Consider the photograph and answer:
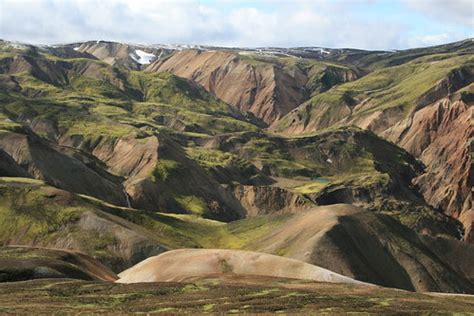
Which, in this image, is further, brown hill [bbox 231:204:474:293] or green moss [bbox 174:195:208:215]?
green moss [bbox 174:195:208:215]

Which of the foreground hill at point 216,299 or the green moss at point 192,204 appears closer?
the foreground hill at point 216,299

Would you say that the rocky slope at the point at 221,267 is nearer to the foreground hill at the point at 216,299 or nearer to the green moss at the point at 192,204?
the foreground hill at the point at 216,299

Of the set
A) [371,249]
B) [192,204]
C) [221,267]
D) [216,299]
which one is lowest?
[371,249]

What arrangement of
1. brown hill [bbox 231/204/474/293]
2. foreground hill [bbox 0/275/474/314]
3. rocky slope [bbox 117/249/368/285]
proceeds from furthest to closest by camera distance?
1. brown hill [bbox 231/204/474/293]
2. rocky slope [bbox 117/249/368/285]
3. foreground hill [bbox 0/275/474/314]

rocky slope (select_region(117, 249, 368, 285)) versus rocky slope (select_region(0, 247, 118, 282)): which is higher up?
rocky slope (select_region(0, 247, 118, 282))

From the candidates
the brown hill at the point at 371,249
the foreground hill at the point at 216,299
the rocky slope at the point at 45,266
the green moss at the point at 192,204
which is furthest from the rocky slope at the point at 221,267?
the green moss at the point at 192,204

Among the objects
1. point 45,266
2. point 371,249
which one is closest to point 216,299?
point 45,266

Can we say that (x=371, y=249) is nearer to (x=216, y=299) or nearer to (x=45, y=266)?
(x=45, y=266)

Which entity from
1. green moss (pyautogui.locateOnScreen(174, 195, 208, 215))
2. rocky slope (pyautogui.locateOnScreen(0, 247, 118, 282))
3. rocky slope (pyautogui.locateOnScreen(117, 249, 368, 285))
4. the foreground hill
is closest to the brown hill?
rocky slope (pyautogui.locateOnScreen(117, 249, 368, 285))

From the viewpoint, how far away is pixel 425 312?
4528 centimetres

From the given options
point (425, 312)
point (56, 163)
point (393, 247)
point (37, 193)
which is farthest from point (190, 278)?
point (56, 163)

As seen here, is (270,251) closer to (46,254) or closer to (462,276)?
(462,276)

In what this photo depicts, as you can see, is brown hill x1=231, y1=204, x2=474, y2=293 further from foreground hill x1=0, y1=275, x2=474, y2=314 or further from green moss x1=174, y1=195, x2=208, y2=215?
green moss x1=174, y1=195, x2=208, y2=215

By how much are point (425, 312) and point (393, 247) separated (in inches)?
2989
